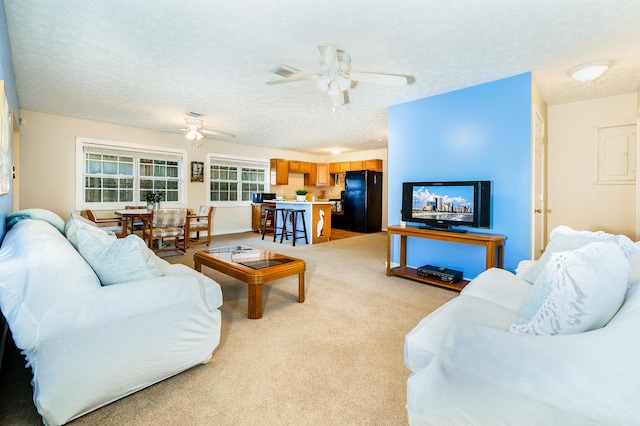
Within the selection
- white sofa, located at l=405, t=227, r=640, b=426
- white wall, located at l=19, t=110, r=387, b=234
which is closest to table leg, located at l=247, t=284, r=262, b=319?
white sofa, located at l=405, t=227, r=640, b=426

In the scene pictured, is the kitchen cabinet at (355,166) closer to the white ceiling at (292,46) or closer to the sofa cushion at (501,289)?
the white ceiling at (292,46)

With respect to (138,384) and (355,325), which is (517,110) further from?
(138,384)

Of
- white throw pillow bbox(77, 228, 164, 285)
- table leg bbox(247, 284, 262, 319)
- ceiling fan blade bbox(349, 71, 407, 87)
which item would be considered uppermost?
ceiling fan blade bbox(349, 71, 407, 87)

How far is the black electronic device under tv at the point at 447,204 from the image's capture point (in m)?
3.23

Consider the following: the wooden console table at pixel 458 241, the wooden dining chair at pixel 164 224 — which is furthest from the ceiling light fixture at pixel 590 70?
the wooden dining chair at pixel 164 224

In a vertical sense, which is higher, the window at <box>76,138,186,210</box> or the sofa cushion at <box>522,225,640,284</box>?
the window at <box>76,138,186,210</box>

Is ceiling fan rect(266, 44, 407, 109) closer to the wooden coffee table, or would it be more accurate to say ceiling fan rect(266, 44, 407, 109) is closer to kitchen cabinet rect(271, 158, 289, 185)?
the wooden coffee table

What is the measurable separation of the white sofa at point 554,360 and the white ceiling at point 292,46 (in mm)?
1919

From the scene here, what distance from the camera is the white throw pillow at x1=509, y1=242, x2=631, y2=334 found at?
0.90m

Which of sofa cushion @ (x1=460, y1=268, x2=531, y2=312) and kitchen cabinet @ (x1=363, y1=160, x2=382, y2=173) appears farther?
kitchen cabinet @ (x1=363, y1=160, x2=382, y2=173)

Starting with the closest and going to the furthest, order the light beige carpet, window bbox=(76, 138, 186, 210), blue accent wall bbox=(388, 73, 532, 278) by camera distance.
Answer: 1. the light beige carpet
2. blue accent wall bbox=(388, 73, 532, 278)
3. window bbox=(76, 138, 186, 210)

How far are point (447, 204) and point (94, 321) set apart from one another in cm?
340

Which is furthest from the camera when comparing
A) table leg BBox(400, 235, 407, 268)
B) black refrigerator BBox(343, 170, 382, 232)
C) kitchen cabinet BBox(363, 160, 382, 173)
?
kitchen cabinet BBox(363, 160, 382, 173)

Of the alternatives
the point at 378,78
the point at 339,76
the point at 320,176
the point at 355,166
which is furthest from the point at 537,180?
the point at 320,176
